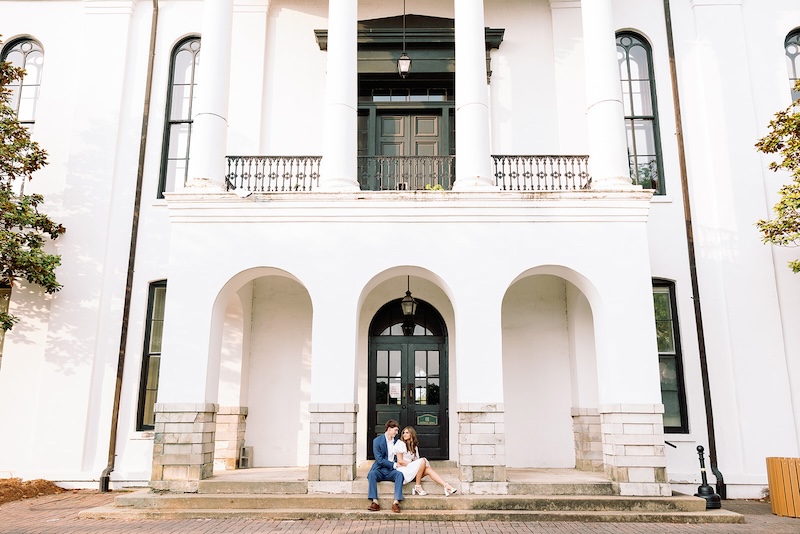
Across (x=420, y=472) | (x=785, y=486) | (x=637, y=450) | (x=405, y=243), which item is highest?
(x=405, y=243)

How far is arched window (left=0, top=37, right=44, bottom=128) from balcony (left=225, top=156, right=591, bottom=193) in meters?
5.87

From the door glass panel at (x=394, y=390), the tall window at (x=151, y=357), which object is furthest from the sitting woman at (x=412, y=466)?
the tall window at (x=151, y=357)

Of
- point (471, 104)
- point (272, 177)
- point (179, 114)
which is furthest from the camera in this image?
point (179, 114)

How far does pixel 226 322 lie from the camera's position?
1315cm

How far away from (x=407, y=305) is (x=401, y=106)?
4875mm

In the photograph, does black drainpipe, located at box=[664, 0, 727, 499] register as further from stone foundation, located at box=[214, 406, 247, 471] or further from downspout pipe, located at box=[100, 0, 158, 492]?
downspout pipe, located at box=[100, 0, 158, 492]

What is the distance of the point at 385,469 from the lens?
392 inches

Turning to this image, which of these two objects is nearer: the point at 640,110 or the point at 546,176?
the point at 546,176

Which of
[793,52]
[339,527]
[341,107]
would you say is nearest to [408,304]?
[341,107]

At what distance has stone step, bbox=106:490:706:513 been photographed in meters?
9.61

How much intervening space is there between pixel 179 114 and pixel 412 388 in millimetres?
8527

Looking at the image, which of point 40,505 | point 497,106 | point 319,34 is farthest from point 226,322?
point 497,106

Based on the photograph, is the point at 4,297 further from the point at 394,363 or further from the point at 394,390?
the point at 394,390

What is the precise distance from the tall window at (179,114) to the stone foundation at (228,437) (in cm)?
525
